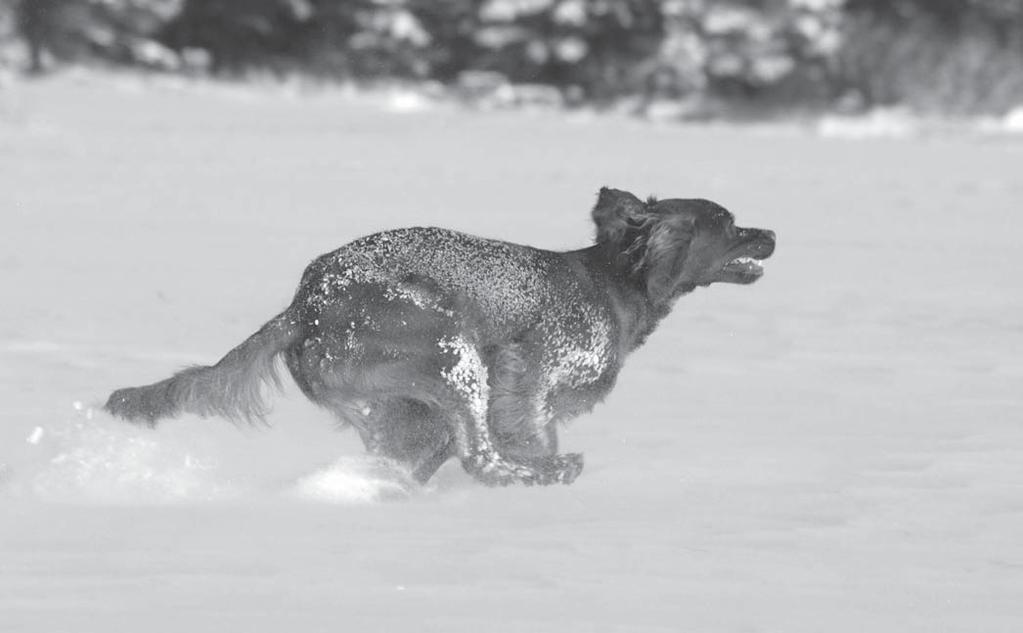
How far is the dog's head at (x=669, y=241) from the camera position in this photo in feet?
20.1

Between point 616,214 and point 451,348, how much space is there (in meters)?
0.98

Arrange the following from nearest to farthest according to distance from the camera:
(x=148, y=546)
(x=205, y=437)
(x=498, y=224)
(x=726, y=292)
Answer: (x=148, y=546)
(x=205, y=437)
(x=726, y=292)
(x=498, y=224)

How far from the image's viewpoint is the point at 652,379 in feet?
25.9

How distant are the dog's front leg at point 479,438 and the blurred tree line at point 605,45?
24.8 meters

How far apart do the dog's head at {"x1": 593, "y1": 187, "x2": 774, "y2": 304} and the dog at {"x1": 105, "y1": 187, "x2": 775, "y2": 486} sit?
0.03 ft

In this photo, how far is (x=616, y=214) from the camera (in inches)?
243

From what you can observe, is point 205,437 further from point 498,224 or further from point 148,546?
point 498,224

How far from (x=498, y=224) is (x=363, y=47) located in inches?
709

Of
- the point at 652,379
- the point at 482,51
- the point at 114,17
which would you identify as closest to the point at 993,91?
the point at 482,51

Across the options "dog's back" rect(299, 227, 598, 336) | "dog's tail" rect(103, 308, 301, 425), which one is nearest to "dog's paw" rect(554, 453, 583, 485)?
"dog's back" rect(299, 227, 598, 336)

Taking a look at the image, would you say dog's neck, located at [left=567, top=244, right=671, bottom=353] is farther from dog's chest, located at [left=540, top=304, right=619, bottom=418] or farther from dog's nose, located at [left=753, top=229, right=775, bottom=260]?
dog's nose, located at [left=753, top=229, right=775, bottom=260]

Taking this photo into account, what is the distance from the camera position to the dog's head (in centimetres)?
613

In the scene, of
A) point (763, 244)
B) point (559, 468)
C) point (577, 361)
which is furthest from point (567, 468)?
point (763, 244)

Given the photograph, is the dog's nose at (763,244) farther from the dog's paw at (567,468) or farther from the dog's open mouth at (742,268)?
the dog's paw at (567,468)
